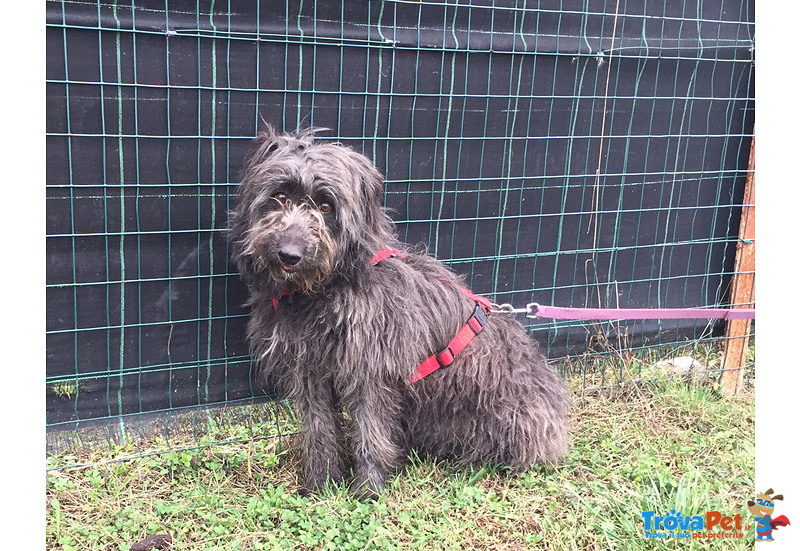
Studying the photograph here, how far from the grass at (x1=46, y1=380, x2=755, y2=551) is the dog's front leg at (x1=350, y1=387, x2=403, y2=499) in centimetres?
8

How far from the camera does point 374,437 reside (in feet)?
9.96

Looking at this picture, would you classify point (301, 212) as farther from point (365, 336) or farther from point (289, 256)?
point (365, 336)

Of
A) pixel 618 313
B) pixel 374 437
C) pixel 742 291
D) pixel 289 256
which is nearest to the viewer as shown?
pixel 289 256

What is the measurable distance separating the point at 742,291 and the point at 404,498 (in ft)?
9.73

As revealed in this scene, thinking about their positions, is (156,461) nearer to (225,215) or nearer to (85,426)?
(85,426)

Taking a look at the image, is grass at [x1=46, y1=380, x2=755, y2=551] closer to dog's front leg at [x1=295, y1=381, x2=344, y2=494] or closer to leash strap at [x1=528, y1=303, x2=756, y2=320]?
dog's front leg at [x1=295, y1=381, x2=344, y2=494]

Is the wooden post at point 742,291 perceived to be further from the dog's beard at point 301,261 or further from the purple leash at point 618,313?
the dog's beard at point 301,261

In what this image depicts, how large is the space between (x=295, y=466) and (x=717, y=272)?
336 cm
